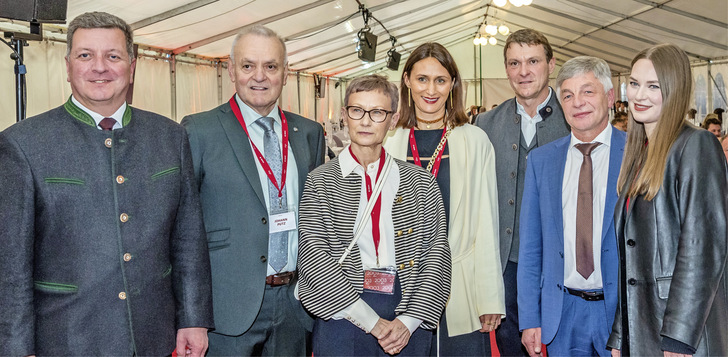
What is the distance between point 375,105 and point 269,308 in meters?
0.90

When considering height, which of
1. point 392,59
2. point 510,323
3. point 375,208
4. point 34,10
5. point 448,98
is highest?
point 392,59

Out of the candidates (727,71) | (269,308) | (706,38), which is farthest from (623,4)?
(269,308)

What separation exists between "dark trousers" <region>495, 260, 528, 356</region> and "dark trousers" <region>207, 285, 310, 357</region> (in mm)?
1030

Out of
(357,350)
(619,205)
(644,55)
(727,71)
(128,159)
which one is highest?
(727,71)

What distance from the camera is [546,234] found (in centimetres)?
222

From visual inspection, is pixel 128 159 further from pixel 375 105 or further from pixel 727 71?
pixel 727 71

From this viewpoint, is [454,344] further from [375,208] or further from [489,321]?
[375,208]

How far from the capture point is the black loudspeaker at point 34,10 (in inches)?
125

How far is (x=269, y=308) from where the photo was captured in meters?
2.14

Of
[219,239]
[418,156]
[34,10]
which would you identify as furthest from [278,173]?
[34,10]

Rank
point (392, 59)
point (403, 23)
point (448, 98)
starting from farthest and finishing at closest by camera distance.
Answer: point (392, 59), point (403, 23), point (448, 98)

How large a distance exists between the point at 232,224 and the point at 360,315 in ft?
2.01

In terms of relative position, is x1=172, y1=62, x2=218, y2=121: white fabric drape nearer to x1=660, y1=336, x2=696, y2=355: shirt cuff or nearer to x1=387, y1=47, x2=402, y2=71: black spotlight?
x1=387, y1=47, x2=402, y2=71: black spotlight

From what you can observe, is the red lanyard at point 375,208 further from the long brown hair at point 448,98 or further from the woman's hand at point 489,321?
the woman's hand at point 489,321
